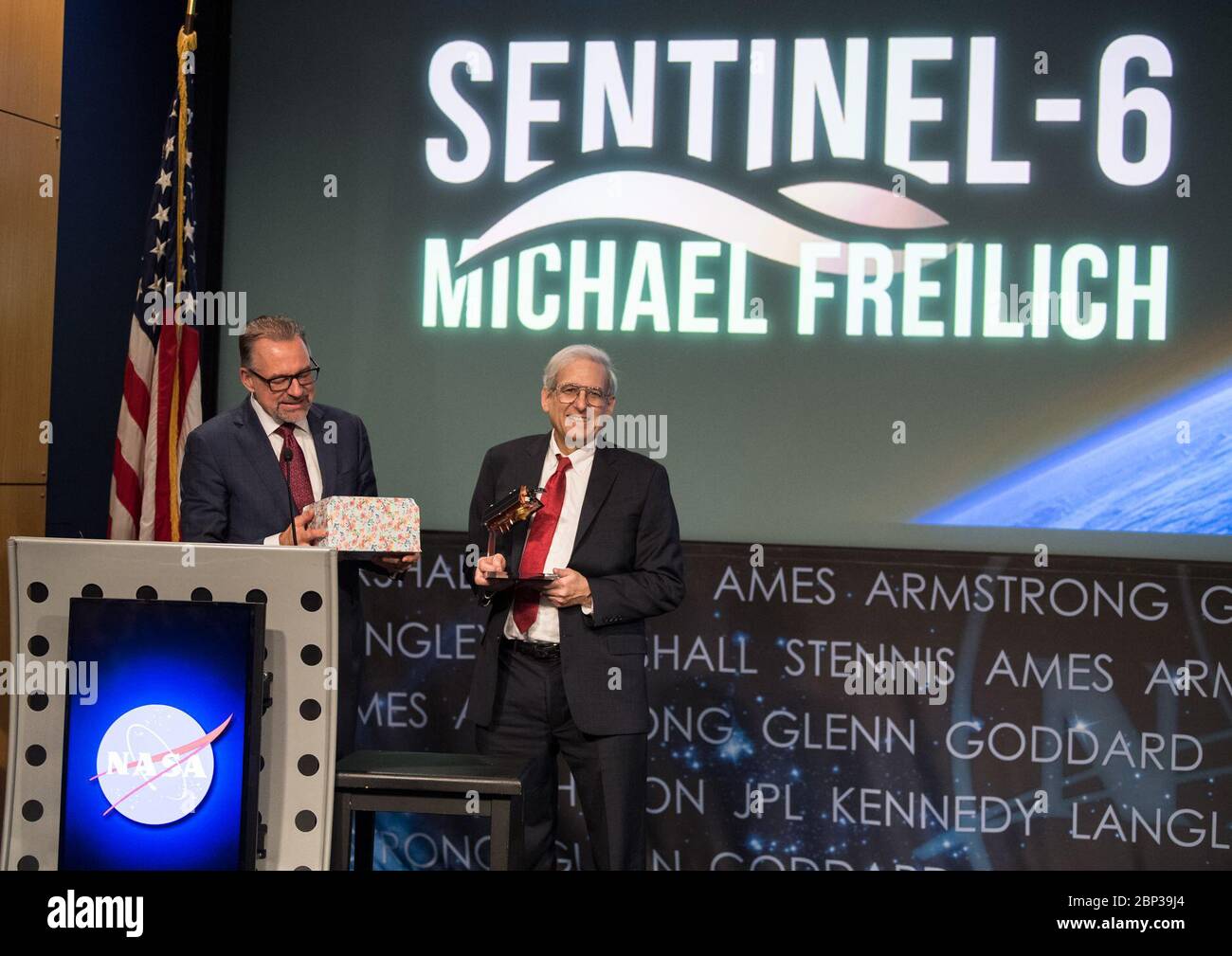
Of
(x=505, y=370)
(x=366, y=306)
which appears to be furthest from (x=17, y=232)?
(x=505, y=370)

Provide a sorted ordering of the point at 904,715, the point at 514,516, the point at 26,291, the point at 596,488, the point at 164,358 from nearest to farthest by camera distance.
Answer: the point at 514,516, the point at 596,488, the point at 26,291, the point at 164,358, the point at 904,715

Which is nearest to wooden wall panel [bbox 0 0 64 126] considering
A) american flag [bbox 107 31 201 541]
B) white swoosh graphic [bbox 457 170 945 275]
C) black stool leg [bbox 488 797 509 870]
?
american flag [bbox 107 31 201 541]

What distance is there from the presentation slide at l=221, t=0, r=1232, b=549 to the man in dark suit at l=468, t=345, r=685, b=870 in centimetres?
Answer: 136

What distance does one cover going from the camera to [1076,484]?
473 centimetres

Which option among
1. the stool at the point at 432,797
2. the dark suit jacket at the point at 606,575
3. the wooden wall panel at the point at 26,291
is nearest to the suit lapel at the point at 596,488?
the dark suit jacket at the point at 606,575

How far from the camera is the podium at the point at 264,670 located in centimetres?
221

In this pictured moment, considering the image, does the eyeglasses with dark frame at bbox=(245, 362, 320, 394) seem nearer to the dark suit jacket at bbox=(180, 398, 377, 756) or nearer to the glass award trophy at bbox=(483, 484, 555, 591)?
the dark suit jacket at bbox=(180, 398, 377, 756)

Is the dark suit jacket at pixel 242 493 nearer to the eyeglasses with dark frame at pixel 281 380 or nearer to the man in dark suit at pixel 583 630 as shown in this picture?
the eyeglasses with dark frame at pixel 281 380

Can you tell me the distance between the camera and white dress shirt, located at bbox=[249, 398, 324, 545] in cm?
345

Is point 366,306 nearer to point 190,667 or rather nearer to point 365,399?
point 365,399

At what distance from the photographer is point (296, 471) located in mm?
3447

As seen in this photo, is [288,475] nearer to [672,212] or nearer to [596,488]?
[596,488]

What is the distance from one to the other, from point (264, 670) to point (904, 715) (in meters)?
3.02

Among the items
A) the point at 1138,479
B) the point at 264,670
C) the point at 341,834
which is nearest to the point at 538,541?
the point at 341,834
